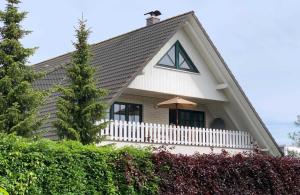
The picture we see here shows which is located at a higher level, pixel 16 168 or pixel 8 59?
pixel 8 59

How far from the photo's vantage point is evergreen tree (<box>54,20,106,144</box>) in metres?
15.5

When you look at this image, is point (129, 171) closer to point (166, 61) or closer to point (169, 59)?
point (166, 61)

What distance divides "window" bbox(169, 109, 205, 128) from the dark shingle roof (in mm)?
3537

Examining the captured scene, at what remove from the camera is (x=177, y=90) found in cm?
2234

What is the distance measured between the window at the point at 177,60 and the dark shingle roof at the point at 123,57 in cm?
82

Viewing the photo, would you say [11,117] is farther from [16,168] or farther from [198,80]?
[198,80]

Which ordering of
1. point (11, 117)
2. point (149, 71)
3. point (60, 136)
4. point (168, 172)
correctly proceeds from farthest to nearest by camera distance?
point (149, 71) → point (60, 136) → point (11, 117) → point (168, 172)

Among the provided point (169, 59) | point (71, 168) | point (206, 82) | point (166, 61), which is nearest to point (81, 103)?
point (71, 168)

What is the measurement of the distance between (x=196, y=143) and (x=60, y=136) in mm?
7246

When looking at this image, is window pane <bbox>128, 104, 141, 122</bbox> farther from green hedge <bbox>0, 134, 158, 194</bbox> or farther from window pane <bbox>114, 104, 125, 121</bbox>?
green hedge <bbox>0, 134, 158, 194</bbox>

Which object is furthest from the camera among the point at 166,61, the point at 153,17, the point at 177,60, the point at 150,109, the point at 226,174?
the point at 153,17

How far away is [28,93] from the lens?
1500 cm

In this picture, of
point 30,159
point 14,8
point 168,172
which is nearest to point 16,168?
point 30,159

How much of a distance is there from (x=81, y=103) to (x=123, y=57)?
6591mm
